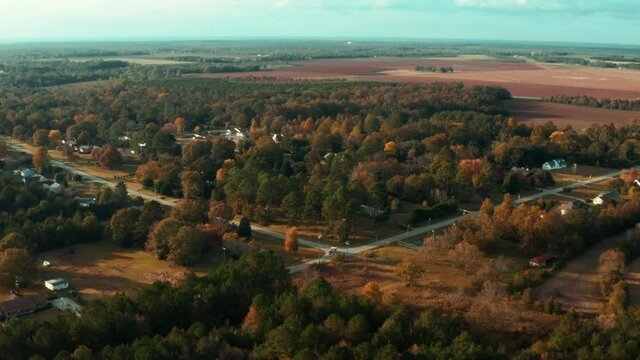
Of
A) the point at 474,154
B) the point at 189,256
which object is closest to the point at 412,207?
the point at 474,154

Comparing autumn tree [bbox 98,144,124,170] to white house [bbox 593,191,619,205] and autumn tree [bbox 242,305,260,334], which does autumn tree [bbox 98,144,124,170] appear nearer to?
autumn tree [bbox 242,305,260,334]

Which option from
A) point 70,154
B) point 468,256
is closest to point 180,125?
point 70,154

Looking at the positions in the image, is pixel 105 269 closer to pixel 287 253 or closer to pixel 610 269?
pixel 287 253

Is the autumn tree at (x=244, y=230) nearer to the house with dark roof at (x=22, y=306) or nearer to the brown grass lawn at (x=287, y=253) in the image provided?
the brown grass lawn at (x=287, y=253)

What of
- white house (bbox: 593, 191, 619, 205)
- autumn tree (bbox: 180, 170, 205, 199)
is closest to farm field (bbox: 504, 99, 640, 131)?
white house (bbox: 593, 191, 619, 205)

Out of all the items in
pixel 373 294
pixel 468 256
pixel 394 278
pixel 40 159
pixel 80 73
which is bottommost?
pixel 394 278

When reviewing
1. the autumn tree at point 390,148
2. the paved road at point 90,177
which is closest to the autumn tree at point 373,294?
the paved road at point 90,177
